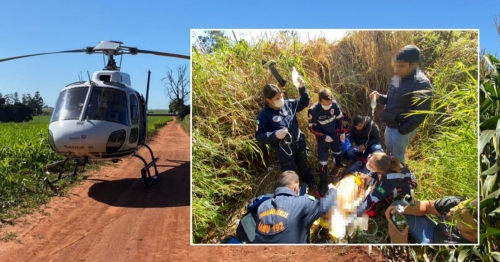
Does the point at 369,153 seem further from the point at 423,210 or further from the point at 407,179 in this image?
the point at 423,210

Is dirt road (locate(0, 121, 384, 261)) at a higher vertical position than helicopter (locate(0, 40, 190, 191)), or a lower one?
lower

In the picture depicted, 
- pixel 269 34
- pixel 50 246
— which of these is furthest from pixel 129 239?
pixel 269 34

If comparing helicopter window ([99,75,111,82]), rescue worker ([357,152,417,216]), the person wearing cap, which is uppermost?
helicopter window ([99,75,111,82])

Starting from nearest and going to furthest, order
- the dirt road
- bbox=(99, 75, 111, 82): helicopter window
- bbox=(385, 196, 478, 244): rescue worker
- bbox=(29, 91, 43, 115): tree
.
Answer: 1. bbox=(385, 196, 478, 244): rescue worker
2. the dirt road
3. bbox=(99, 75, 111, 82): helicopter window
4. bbox=(29, 91, 43, 115): tree

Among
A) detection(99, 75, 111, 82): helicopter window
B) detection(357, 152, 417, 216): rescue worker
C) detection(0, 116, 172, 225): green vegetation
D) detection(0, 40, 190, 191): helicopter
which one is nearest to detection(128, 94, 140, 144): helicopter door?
detection(0, 40, 190, 191): helicopter

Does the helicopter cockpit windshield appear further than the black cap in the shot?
Yes

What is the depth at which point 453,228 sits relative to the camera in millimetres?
3846

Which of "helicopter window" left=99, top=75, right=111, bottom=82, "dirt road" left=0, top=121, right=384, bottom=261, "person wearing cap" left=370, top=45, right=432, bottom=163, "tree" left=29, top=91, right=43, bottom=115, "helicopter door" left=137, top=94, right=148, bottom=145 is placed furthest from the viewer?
"tree" left=29, top=91, right=43, bottom=115

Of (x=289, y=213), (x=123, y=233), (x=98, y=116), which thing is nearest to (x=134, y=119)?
(x=98, y=116)

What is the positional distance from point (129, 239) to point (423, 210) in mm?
5358

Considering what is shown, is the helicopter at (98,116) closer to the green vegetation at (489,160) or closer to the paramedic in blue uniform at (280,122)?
the paramedic in blue uniform at (280,122)

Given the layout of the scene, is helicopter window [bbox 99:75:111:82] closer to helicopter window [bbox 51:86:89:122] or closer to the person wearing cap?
helicopter window [bbox 51:86:89:122]

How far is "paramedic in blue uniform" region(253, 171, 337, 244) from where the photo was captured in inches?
145

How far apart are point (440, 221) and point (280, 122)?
5.62ft
